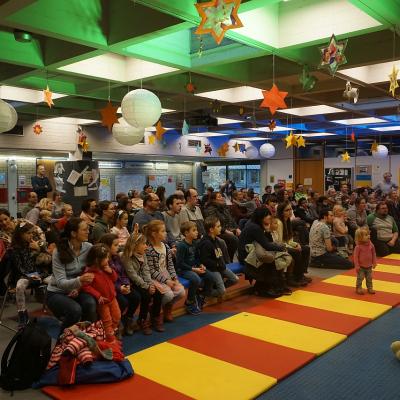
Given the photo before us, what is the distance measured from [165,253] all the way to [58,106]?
5542 millimetres

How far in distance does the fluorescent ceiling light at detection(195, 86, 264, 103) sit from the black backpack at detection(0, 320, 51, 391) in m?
5.52

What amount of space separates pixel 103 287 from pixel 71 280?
0.29 m

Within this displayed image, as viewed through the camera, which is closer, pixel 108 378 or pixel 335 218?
pixel 108 378

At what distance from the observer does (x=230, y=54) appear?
5641mm

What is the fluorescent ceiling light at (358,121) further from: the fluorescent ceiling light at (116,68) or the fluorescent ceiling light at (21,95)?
the fluorescent ceiling light at (21,95)

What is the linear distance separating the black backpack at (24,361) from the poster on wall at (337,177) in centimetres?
1353

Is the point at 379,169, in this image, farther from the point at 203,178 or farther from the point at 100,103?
the point at 100,103

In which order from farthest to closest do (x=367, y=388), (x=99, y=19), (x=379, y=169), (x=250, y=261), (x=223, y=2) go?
(x=379, y=169), (x=250, y=261), (x=99, y=19), (x=367, y=388), (x=223, y=2)

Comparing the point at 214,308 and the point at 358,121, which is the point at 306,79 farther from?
the point at 358,121

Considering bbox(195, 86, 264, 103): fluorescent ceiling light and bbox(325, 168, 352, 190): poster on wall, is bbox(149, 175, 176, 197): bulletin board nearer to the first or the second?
bbox(325, 168, 352, 190): poster on wall

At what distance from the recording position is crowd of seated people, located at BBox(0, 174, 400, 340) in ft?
13.3

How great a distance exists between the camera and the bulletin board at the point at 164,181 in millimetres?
14609

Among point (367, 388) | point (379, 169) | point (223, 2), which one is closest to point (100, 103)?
point (223, 2)

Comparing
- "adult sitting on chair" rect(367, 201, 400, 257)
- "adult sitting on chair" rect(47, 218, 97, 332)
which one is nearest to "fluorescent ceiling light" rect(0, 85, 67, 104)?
"adult sitting on chair" rect(47, 218, 97, 332)
